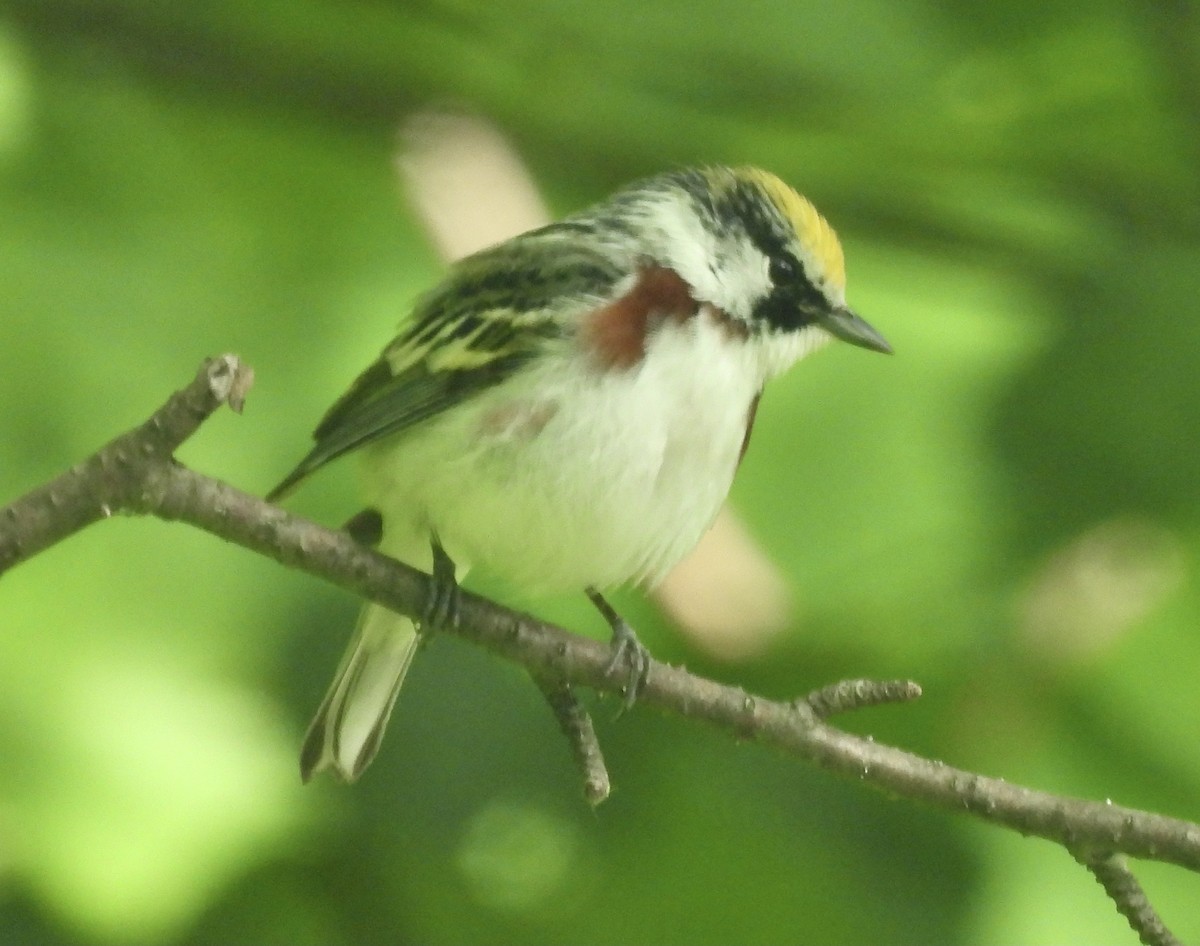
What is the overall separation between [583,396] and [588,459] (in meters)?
0.07

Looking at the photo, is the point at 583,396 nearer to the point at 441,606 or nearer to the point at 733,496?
the point at 441,606

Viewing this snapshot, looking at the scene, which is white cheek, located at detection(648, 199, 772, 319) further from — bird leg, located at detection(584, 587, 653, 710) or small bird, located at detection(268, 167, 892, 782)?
bird leg, located at detection(584, 587, 653, 710)

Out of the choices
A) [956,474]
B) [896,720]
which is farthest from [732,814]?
[956,474]

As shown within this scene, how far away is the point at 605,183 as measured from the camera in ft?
8.95

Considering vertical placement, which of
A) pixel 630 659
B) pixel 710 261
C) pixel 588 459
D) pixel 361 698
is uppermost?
pixel 710 261

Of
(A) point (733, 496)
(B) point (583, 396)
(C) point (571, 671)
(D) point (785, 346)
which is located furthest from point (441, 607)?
(A) point (733, 496)

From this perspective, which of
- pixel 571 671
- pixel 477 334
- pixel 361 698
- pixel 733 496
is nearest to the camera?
pixel 571 671

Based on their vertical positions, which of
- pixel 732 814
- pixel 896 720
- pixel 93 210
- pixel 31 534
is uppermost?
pixel 31 534

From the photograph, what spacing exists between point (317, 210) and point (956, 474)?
114 cm

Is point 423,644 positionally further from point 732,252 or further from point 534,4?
point 534,4

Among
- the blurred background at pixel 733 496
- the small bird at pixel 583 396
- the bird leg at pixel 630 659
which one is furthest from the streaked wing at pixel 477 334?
the blurred background at pixel 733 496

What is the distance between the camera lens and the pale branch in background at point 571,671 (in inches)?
52.6

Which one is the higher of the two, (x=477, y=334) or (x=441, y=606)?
(x=477, y=334)

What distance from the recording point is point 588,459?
1.60 m
